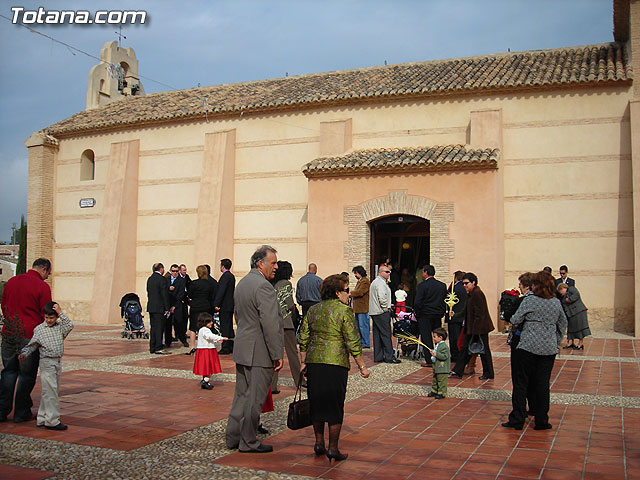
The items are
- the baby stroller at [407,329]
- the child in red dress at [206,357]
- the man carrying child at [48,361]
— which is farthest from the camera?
the baby stroller at [407,329]

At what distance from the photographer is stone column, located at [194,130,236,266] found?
20141mm

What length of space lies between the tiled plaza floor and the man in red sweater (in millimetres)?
266

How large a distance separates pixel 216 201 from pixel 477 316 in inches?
496

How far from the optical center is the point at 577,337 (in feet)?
42.0

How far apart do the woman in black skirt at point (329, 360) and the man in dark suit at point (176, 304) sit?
8305 millimetres

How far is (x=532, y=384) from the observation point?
6.83m

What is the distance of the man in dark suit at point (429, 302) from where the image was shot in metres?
10.9

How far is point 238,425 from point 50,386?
222 cm

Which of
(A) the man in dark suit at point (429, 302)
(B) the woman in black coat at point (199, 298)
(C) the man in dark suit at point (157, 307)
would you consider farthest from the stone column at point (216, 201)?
(A) the man in dark suit at point (429, 302)

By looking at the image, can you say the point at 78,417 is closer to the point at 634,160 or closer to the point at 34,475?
the point at 34,475

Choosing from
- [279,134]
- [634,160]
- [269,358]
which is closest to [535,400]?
[269,358]

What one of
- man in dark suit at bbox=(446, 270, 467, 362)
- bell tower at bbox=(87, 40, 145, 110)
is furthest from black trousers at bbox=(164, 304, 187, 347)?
bell tower at bbox=(87, 40, 145, 110)

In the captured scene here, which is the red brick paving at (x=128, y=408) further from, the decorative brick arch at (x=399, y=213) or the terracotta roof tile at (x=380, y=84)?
the terracotta roof tile at (x=380, y=84)

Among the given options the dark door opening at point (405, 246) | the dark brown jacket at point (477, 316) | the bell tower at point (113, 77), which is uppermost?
the bell tower at point (113, 77)
